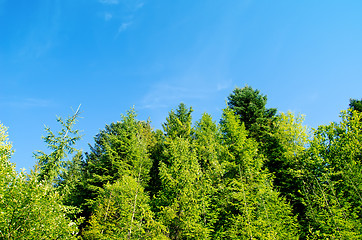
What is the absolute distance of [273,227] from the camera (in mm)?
12281

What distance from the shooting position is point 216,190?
47.6 feet

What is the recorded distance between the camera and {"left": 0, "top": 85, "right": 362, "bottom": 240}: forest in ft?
27.0

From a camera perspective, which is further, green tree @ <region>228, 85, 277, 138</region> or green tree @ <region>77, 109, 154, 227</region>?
green tree @ <region>228, 85, 277, 138</region>

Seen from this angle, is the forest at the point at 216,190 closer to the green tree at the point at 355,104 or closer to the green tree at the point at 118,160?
the green tree at the point at 118,160

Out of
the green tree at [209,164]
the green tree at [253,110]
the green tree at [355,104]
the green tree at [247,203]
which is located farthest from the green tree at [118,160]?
the green tree at [355,104]

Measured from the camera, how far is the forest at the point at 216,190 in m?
8.22

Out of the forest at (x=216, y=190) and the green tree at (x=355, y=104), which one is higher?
the green tree at (x=355, y=104)

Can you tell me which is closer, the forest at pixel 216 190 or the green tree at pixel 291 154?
the forest at pixel 216 190

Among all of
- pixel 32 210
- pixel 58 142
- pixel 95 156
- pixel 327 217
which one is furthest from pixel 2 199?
pixel 95 156

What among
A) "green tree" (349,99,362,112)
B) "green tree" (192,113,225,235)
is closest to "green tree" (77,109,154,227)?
"green tree" (192,113,225,235)

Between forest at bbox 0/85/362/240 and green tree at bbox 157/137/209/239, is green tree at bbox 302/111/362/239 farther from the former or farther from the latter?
green tree at bbox 157/137/209/239

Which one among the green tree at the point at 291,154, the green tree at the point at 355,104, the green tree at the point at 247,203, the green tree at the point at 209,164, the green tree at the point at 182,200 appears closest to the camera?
the green tree at the point at 182,200

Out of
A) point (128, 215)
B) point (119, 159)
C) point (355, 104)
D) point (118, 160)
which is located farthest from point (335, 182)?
point (119, 159)

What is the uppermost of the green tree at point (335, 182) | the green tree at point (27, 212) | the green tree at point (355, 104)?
the green tree at point (355, 104)
